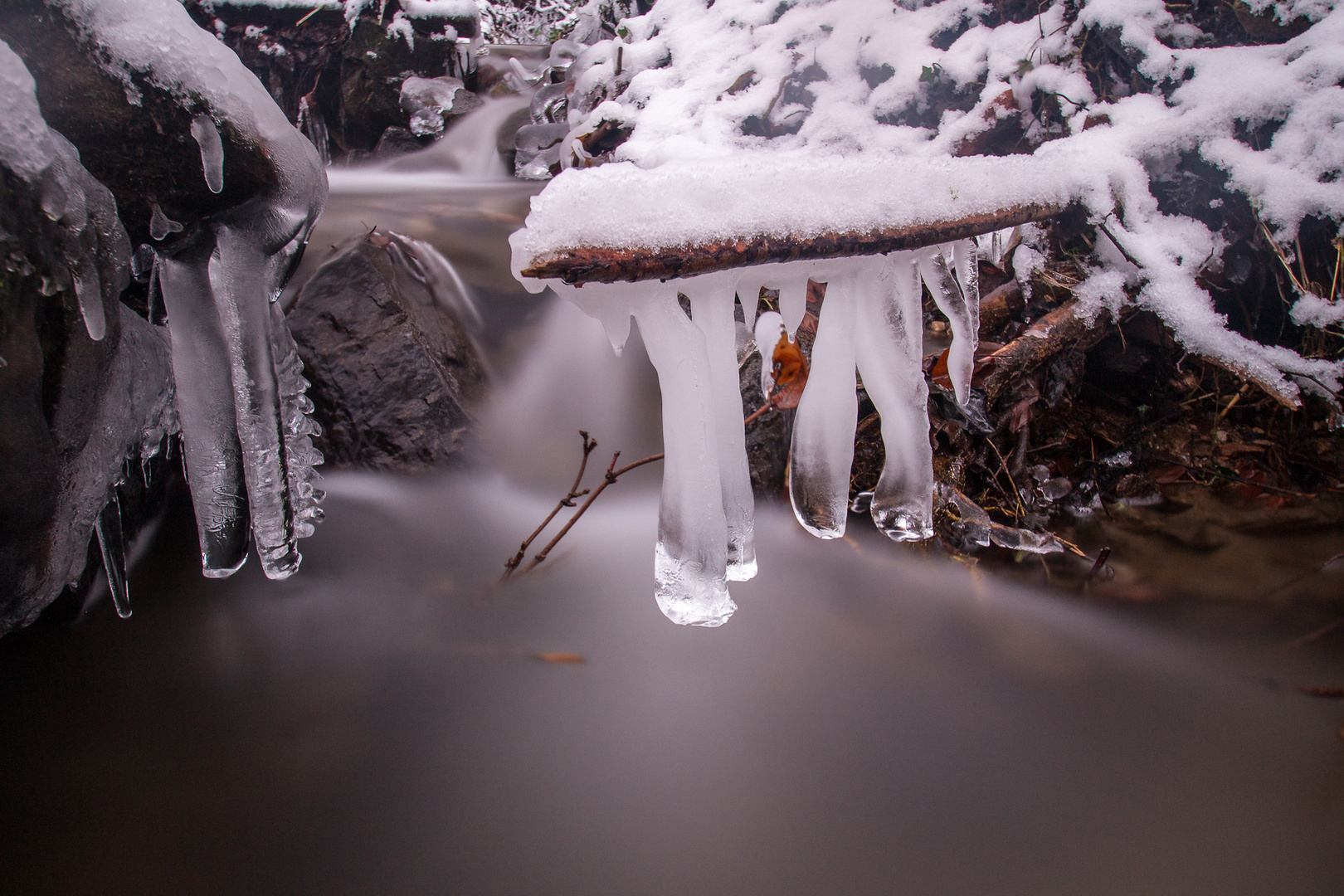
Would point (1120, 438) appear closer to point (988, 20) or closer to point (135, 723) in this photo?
point (988, 20)

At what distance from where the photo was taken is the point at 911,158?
1332 mm

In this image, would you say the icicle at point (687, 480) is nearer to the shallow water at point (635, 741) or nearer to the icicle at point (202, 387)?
the shallow water at point (635, 741)

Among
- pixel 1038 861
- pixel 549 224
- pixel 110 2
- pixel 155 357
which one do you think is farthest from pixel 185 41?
pixel 1038 861

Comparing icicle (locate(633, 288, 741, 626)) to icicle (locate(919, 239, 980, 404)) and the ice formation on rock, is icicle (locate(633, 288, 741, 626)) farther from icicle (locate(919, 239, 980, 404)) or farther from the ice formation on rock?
the ice formation on rock

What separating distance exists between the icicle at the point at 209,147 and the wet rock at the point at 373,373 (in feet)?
2.23

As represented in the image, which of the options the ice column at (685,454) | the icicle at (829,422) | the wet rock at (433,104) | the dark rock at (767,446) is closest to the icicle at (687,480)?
the ice column at (685,454)

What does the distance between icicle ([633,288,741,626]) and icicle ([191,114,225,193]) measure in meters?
0.97

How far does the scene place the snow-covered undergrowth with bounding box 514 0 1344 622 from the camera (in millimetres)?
1033

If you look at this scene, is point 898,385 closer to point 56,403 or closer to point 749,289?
point 749,289

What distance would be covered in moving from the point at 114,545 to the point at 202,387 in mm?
488

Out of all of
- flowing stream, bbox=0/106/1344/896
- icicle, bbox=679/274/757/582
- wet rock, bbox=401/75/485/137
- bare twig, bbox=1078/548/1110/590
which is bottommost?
flowing stream, bbox=0/106/1344/896

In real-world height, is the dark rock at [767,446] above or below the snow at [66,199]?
below

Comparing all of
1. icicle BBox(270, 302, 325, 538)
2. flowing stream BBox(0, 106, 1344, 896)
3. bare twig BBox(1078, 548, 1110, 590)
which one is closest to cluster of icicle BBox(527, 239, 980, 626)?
flowing stream BBox(0, 106, 1344, 896)

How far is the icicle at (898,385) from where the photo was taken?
1.29 m
